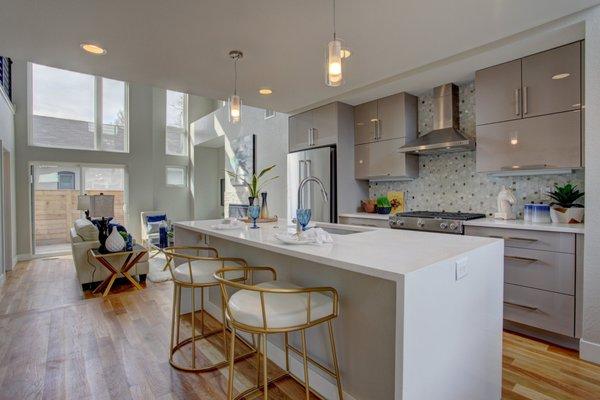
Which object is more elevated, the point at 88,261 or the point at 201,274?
the point at 201,274

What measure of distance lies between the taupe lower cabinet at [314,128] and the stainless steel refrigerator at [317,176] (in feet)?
0.41

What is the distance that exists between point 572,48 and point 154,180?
768 centimetres

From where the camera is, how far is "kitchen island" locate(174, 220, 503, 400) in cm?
108

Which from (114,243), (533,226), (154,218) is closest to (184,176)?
(154,218)

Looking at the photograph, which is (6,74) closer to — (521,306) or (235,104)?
(235,104)

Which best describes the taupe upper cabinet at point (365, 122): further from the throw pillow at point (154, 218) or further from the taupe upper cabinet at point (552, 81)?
the throw pillow at point (154, 218)

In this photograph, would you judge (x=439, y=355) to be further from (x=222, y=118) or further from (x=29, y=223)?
(x=29, y=223)

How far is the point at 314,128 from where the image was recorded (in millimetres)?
4340

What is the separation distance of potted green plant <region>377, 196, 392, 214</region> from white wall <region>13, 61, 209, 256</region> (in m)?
5.71

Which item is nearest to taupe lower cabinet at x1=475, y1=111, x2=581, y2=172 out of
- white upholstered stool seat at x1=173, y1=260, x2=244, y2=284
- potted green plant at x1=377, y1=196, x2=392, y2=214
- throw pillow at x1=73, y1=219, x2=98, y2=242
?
potted green plant at x1=377, y1=196, x2=392, y2=214

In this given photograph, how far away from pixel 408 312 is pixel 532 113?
99.2 inches

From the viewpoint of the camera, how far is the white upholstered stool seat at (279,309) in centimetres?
134

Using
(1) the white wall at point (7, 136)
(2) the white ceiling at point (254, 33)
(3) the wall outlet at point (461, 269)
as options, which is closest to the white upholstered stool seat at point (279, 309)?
(3) the wall outlet at point (461, 269)

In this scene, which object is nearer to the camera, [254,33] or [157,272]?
[254,33]
